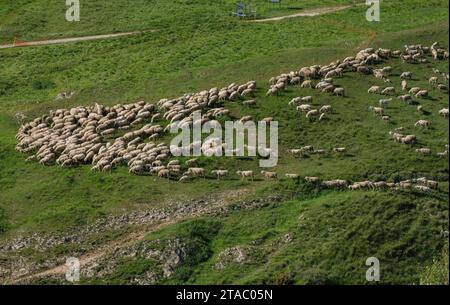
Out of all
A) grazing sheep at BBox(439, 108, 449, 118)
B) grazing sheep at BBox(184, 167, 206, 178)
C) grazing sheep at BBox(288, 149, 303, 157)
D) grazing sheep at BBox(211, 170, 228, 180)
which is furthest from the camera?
grazing sheep at BBox(439, 108, 449, 118)

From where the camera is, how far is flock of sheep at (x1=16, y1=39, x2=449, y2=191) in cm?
5684

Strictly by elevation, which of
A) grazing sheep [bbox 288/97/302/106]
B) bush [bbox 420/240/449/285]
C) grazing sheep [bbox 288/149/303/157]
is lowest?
bush [bbox 420/240/449/285]

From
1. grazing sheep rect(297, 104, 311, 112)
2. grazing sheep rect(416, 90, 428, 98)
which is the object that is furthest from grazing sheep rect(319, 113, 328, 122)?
grazing sheep rect(416, 90, 428, 98)

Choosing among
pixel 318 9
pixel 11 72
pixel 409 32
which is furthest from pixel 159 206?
pixel 318 9

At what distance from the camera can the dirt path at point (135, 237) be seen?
4816 centimetres

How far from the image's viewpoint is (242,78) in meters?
70.7

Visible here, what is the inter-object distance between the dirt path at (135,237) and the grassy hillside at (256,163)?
88 centimetres

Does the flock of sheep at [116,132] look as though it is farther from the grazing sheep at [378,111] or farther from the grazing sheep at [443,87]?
the grazing sheep at [443,87]

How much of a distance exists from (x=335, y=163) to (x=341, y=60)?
16775mm

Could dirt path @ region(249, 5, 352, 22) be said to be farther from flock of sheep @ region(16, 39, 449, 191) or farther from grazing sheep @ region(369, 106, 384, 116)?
grazing sheep @ region(369, 106, 384, 116)

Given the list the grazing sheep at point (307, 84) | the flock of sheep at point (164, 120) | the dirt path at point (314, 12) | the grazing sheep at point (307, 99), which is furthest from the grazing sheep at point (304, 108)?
the dirt path at point (314, 12)

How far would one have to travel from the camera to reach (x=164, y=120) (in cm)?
6303

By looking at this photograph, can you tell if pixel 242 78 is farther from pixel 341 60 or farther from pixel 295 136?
pixel 295 136

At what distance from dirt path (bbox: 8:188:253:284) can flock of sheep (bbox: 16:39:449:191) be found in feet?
8.45
